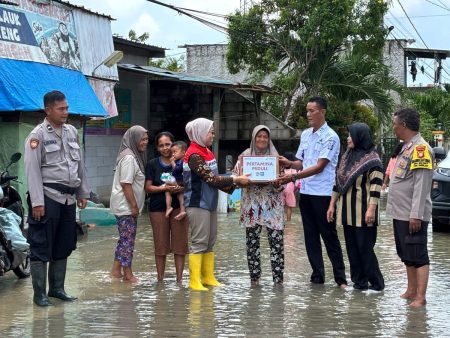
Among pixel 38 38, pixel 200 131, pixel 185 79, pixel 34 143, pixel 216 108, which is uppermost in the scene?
pixel 38 38

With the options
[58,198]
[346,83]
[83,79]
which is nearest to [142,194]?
[58,198]

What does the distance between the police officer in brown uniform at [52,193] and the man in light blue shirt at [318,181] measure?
7.20ft

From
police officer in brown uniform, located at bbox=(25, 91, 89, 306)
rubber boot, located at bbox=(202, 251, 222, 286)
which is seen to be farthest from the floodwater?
police officer in brown uniform, located at bbox=(25, 91, 89, 306)

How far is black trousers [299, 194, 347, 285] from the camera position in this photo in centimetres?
851

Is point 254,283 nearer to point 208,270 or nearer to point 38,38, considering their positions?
point 208,270

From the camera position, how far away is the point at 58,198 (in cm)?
748

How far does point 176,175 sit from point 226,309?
6.77 feet

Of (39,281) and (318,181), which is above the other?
(318,181)

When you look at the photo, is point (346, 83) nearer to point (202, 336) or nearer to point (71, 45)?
point (71, 45)

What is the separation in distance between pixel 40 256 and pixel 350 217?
3136 mm

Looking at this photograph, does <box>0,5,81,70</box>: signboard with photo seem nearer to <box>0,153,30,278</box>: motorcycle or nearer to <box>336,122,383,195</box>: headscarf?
<box>0,153,30,278</box>: motorcycle

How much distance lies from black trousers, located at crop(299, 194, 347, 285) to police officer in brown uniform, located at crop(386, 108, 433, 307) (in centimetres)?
92

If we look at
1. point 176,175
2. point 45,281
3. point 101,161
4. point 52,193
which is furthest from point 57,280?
point 101,161

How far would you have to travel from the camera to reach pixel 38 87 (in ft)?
41.7
